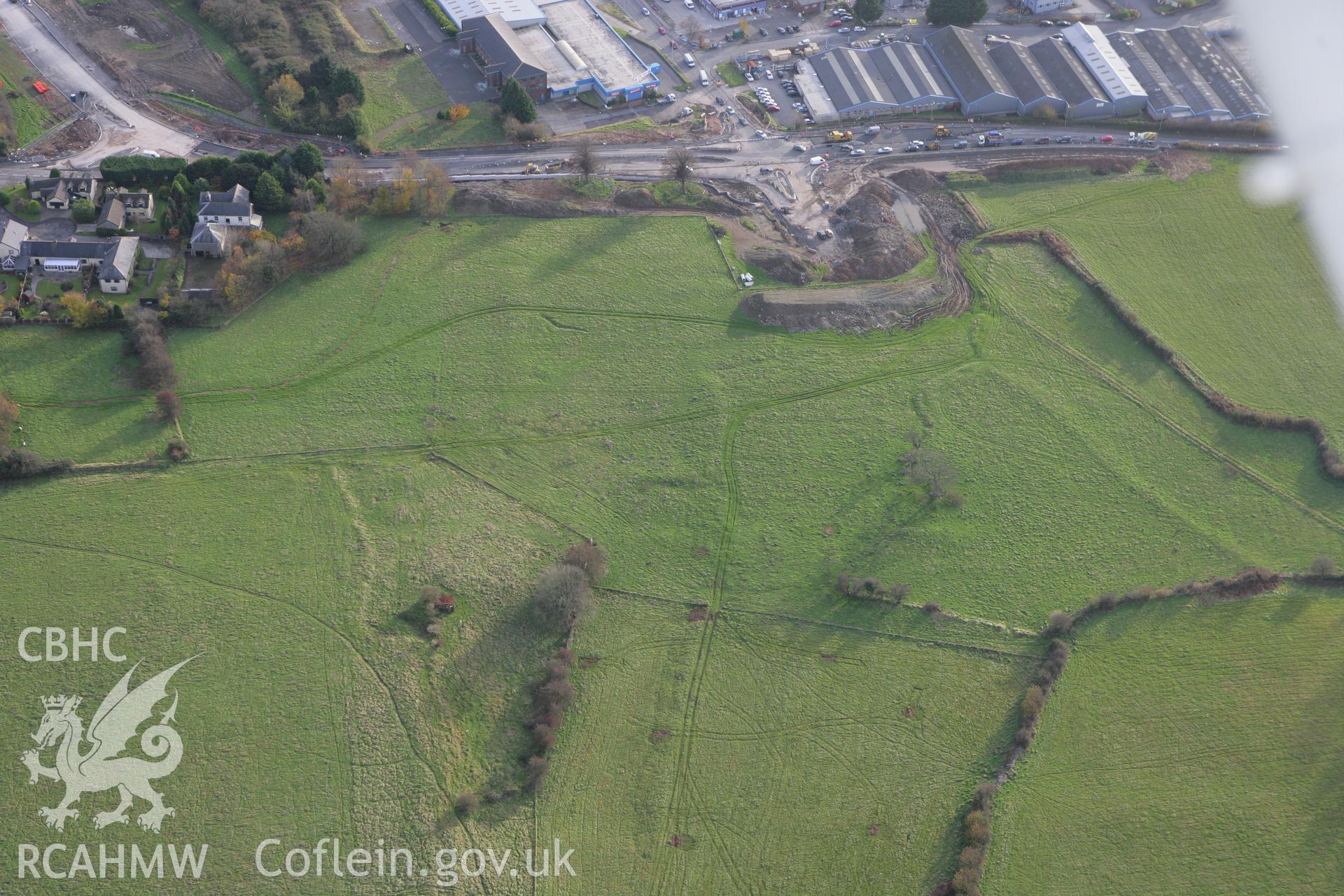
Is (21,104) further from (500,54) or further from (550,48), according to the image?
(550,48)

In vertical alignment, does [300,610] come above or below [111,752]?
above

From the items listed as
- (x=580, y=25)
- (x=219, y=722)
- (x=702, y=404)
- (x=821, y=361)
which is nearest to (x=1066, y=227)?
(x=821, y=361)

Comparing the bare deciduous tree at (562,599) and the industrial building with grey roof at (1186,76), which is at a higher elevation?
the industrial building with grey roof at (1186,76)

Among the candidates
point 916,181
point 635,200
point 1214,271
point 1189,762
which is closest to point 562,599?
point 1189,762

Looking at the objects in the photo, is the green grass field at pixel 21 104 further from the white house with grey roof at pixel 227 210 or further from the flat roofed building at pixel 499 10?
the flat roofed building at pixel 499 10

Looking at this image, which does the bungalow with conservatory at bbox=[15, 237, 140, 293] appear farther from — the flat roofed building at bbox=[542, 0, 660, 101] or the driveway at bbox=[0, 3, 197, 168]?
the flat roofed building at bbox=[542, 0, 660, 101]

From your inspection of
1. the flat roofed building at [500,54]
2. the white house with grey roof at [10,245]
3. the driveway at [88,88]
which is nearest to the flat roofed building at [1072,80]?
the flat roofed building at [500,54]
